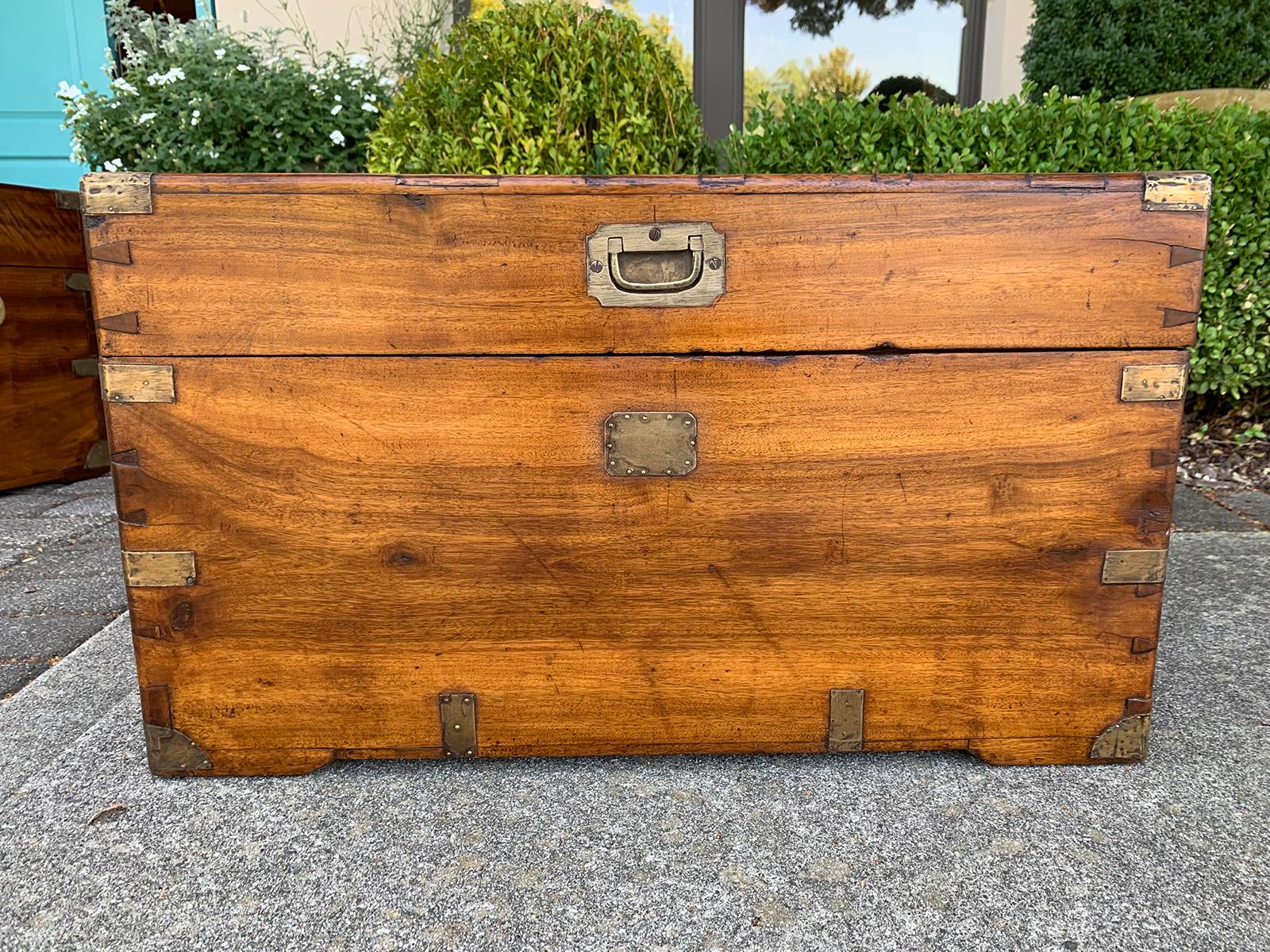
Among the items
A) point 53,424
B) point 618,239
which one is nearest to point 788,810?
point 618,239

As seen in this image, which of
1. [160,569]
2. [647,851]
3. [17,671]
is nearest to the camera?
[647,851]

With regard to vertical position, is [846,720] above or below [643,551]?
below

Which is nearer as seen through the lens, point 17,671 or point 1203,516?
point 17,671

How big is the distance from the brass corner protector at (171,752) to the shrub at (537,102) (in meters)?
1.30

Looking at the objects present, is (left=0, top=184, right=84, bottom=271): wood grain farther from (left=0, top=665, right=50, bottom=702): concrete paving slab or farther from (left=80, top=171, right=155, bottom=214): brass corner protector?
(left=80, top=171, right=155, bottom=214): brass corner protector

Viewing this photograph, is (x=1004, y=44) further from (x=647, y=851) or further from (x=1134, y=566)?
(x=647, y=851)

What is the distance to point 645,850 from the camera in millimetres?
1047

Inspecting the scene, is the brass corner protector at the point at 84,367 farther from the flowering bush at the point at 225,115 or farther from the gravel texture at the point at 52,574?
the flowering bush at the point at 225,115

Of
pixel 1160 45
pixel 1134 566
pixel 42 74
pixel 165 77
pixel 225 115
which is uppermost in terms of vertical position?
pixel 42 74

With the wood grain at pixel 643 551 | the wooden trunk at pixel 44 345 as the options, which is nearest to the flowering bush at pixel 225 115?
the wooden trunk at pixel 44 345

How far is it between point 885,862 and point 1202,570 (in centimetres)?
155

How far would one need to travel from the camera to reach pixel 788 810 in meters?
1.13

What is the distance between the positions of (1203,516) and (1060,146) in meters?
1.28

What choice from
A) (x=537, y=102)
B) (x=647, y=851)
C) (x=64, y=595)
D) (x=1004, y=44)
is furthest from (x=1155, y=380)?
(x=1004, y=44)
